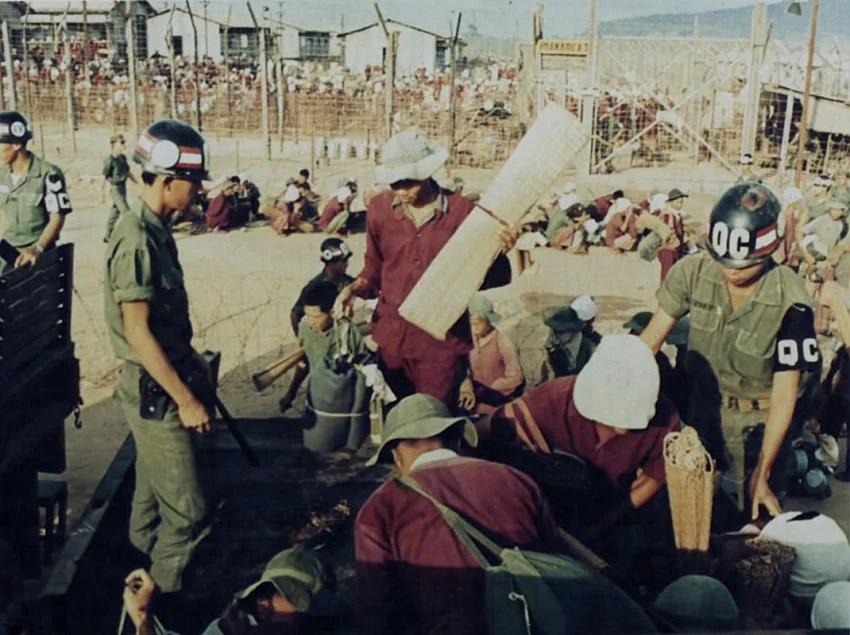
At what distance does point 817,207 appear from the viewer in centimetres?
1166

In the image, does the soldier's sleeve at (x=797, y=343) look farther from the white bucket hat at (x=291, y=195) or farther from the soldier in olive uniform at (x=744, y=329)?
the white bucket hat at (x=291, y=195)

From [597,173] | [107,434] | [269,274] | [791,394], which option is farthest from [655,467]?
[597,173]

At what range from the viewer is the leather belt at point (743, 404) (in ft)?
15.3

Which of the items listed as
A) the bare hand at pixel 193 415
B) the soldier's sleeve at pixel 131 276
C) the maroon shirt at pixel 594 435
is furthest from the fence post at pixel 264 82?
the maroon shirt at pixel 594 435

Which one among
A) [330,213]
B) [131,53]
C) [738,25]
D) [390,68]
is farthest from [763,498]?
[738,25]

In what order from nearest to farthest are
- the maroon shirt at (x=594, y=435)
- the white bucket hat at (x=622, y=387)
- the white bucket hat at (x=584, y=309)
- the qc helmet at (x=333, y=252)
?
the white bucket hat at (x=622, y=387)
the maroon shirt at (x=594, y=435)
the white bucket hat at (x=584, y=309)
the qc helmet at (x=333, y=252)

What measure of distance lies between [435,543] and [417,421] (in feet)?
1.64

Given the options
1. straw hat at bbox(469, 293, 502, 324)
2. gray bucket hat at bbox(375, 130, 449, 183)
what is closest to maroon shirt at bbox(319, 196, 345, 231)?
straw hat at bbox(469, 293, 502, 324)

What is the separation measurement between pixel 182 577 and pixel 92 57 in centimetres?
3140

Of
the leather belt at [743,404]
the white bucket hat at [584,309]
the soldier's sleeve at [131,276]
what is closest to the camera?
the soldier's sleeve at [131,276]

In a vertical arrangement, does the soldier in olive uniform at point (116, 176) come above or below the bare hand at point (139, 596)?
above

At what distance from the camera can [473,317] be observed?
A: 21.0ft

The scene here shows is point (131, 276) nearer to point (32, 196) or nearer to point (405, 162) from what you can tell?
point (405, 162)

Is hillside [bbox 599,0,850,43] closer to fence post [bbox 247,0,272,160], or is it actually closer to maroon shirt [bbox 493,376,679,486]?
fence post [bbox 247,0,272,160]
